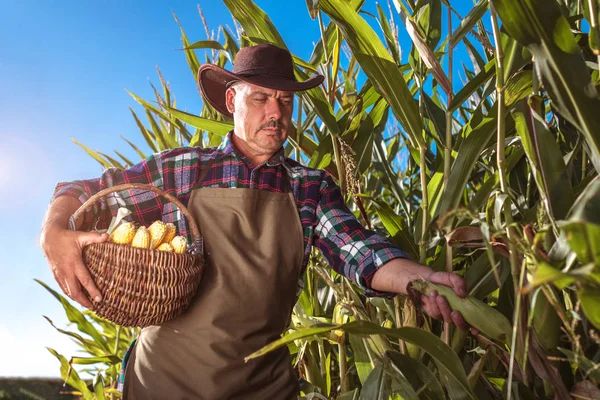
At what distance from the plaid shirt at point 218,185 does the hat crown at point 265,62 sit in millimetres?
141

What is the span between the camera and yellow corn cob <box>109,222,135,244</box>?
2.79 ft

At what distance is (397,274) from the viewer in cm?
82

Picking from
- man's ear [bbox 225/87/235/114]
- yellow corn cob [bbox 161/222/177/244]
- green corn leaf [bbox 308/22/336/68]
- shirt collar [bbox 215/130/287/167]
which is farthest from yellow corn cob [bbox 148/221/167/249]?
green corn leaf [bbox 308/22/336/68]

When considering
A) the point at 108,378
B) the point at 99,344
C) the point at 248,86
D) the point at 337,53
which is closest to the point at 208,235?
the point at 248,86

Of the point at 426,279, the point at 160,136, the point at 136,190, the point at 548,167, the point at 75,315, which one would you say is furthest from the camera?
the point at 75,315

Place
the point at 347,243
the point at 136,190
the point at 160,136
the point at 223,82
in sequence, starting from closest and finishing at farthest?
the point at 347,243, the point at 136,190, the point at 223,82, the point at 160,136

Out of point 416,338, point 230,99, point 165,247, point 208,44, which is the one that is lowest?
point 416,338

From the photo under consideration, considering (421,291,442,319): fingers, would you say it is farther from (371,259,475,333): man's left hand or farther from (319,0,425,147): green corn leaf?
(319,0,425,147): green corn leaf

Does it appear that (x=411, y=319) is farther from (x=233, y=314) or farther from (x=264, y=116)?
(x=264, y=116)

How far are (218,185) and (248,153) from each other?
0.28ft

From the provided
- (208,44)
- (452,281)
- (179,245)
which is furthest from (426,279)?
(208,44)

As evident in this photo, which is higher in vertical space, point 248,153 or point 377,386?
point 248,153

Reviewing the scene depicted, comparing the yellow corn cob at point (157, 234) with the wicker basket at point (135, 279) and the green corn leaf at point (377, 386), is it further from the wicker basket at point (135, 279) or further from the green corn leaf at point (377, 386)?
the green corn leaf at point (377, 386)

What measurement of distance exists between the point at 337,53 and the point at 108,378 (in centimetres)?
149
